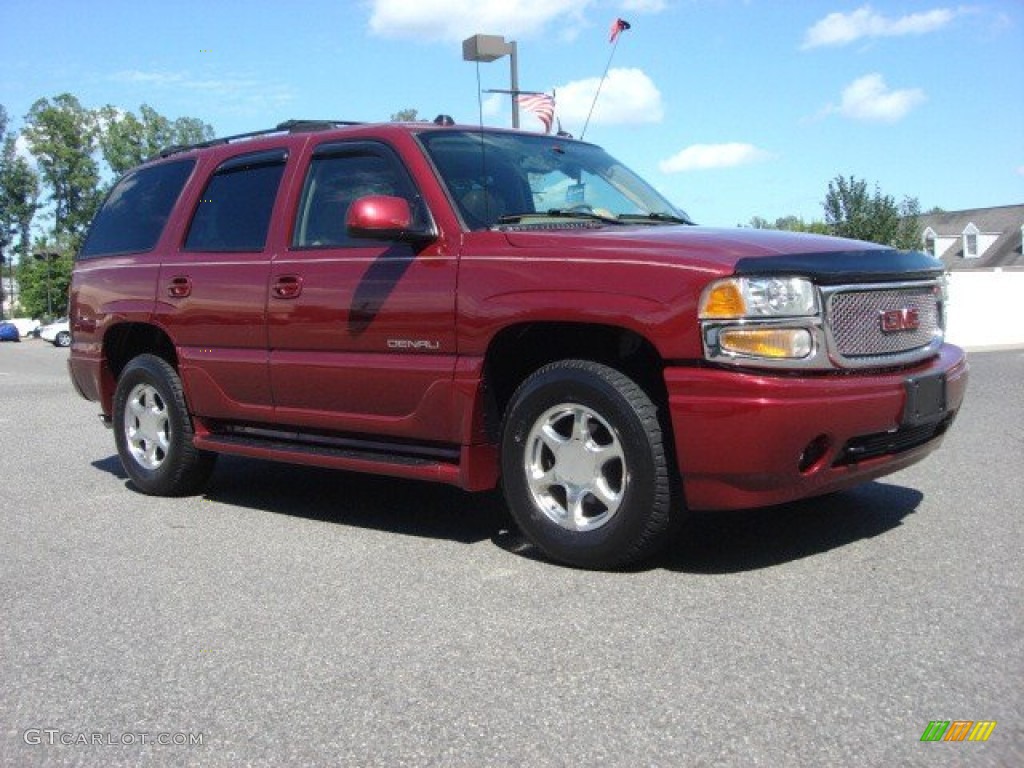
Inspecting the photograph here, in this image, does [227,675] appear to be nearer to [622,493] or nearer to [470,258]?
[622,493]

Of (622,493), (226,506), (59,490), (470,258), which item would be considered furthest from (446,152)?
(59,490)

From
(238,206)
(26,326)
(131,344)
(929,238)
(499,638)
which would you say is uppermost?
(238,206)

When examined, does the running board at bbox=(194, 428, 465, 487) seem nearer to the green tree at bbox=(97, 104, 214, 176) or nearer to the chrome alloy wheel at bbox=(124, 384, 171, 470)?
the chrome alloy wheel at bbox=(124, 384, 171, 470)

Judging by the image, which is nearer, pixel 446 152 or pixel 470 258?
pixel 470 258

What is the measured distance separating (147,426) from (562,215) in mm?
2957

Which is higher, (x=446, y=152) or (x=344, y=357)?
(x=446, y=152)

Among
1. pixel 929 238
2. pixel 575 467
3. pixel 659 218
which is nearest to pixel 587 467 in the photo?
pixel 575 467

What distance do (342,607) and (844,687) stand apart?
185 cm

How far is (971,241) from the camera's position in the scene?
230 ft

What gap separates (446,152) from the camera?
17.5 ft

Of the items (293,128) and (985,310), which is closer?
(293,128)

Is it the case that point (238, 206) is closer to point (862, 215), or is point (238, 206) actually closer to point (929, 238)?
point (862, 215)

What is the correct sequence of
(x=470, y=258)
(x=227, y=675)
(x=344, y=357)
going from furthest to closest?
(x=344, y=357)
(x=470, y=258)
(x=227, y=675)

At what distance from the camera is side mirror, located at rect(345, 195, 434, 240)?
4.77 meters
